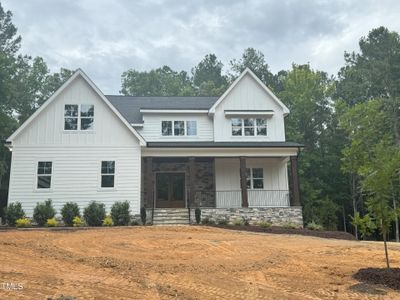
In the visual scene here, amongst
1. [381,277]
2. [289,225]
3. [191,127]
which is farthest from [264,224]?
[381,277]

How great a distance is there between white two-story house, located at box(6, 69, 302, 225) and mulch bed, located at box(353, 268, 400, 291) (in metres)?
11.2

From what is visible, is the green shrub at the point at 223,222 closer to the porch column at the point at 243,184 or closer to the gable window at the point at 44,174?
the porch column at the point at 243,184

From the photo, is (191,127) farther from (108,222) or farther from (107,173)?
(108,222)

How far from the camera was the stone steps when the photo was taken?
59.2ft

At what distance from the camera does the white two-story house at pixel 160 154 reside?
18219mm

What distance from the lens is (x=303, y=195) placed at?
28188mm

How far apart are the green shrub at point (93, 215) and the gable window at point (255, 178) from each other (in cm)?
917

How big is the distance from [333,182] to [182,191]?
14.8 meters

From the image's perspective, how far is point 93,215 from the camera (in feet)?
54.3

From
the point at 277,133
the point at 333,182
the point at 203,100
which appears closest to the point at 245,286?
the point at 277,133

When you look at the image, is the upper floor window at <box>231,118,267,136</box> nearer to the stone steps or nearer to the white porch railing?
the white porch railing

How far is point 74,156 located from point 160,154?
4267mm

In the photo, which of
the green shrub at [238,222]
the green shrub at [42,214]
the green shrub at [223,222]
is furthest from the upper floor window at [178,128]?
the green shrub at [42,214]

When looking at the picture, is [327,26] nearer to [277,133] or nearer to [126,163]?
[277,133]
